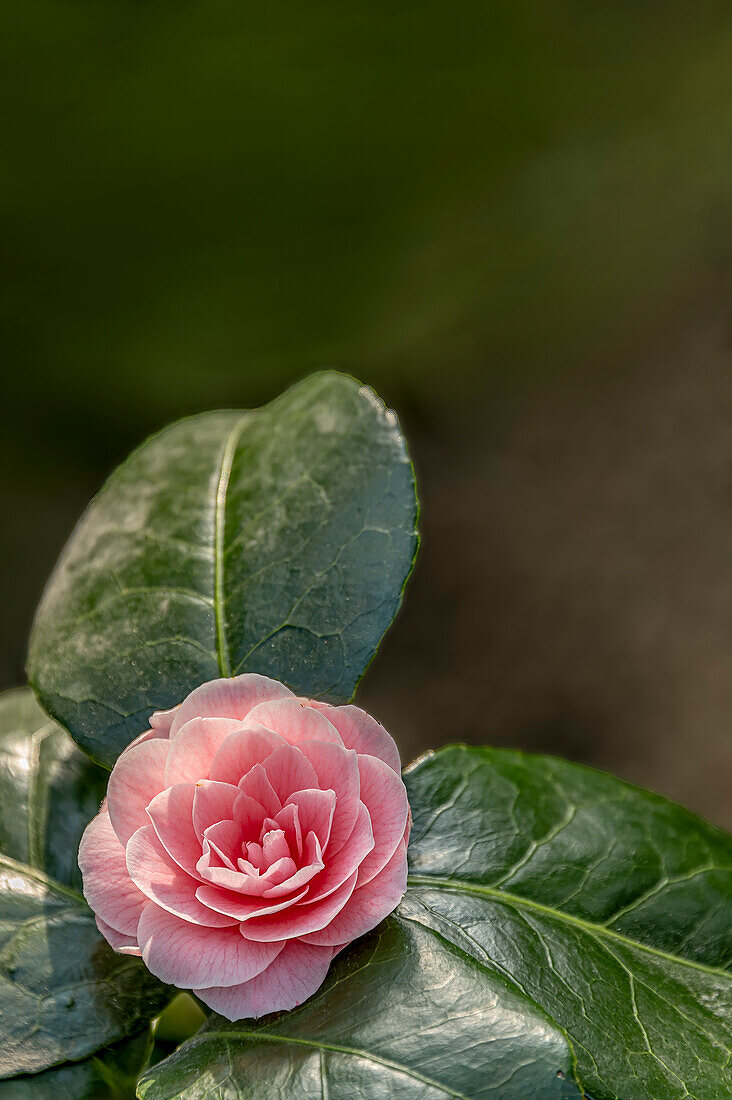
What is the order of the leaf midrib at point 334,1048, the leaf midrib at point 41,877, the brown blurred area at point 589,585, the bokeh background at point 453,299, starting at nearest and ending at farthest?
the leaf midrib at point 334,1048, the leaf midrib at point 41,877, the bokeh background at point 453,299, the brown blurred area at point 589,585

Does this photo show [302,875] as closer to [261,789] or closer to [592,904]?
[261,789]

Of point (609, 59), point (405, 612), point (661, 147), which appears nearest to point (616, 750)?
point (405, 612)

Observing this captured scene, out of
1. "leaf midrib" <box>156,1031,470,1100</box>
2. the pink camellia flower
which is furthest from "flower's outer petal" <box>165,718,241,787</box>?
"leaf midrib" <box>156,1031,470,1100</box>

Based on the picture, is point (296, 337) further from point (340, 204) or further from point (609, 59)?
point (609, 59)

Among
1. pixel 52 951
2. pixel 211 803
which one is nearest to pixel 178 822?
pixel 211 803

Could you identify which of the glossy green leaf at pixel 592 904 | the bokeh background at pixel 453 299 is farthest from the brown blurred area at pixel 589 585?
the glossy green leaf at pixel 592 904

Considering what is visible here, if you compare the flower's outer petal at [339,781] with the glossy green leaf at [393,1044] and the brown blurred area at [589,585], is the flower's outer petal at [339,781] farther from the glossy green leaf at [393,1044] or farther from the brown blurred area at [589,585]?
the brown blurred area at [589,585]
